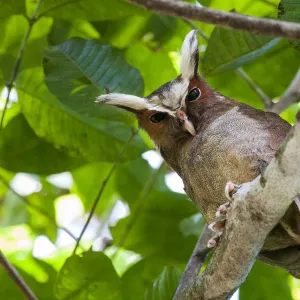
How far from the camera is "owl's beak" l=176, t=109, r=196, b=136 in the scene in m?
2.63

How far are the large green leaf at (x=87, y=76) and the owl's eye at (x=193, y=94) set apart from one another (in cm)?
27

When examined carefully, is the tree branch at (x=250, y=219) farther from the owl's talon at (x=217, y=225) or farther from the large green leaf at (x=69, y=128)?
the large green leaf at (x=69, y=128)

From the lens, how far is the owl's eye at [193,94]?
2.80 meters

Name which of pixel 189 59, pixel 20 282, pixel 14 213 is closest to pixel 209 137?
pixel 189 59

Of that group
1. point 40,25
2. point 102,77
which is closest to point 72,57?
point 102,77

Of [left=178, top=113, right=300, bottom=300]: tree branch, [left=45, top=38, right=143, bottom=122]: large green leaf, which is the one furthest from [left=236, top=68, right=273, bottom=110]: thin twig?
[left=178, top=113, right=300, bottom=300]: tree branch

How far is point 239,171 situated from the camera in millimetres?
2240

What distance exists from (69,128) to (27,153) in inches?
11.0

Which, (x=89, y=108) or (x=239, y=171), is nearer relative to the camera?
(x=239, y=171)

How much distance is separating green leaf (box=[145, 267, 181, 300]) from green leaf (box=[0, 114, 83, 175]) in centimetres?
87

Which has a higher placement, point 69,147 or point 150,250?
point 69,147

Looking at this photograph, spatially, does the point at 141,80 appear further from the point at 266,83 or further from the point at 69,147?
the point at 266,83

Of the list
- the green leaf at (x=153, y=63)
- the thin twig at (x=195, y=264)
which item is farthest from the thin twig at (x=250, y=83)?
the thin twig at (x=195, y=264)

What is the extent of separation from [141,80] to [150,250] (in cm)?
94
